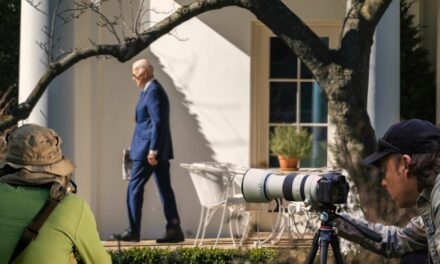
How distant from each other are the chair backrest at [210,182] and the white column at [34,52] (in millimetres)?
2133

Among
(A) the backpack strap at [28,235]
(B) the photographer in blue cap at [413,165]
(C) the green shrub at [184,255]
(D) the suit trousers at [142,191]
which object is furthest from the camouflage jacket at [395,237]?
(D) the suit trousers at [142,191]

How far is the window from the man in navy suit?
3.69ft

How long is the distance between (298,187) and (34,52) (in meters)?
4.71

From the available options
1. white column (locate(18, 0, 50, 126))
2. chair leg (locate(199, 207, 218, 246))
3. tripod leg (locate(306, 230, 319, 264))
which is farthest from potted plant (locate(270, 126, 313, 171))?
tripod leg (locate(306, 230, 319, 264))

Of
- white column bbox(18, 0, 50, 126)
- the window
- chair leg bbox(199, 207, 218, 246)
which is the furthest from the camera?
the window

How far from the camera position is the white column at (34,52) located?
8469mm

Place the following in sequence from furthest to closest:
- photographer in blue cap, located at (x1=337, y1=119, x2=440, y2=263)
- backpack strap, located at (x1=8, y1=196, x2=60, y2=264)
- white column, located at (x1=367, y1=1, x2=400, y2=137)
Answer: white column, located at (x1=367, y1=1, x2=400, y2=137), backpack strap, located at (x1=8, y1=196, x2=60, y2=264), photographer in blue cap, located at (x1=337, y1=119, x2=440, y2=263)

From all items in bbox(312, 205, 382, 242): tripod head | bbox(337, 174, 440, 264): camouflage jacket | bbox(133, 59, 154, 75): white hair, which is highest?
bbox(133, 59, 154, 75): white hair

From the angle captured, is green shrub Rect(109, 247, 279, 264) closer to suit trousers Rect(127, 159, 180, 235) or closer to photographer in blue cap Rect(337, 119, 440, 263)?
suit trousers Rect(127, 159, 180, 235)

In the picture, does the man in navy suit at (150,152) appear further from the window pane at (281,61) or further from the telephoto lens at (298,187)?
the telephoto lens at (298,187)

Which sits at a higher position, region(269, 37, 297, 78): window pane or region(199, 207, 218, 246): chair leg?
region(269, 37, 297, 78): window pane

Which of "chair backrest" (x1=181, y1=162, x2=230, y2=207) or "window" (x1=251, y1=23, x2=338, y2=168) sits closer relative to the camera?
"chair backrest" (x1=181, y1=162, x2=230, y2=207)

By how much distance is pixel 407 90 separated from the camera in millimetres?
11625

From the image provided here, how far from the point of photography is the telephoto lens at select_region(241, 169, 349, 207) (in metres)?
4.05
